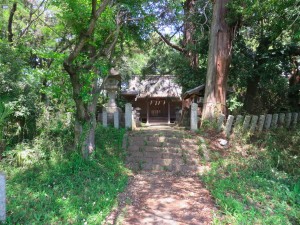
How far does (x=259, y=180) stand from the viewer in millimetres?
5949

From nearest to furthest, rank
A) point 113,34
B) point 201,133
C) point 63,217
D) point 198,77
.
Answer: point 63,217, point 113,34, point 201,133, point 198,77

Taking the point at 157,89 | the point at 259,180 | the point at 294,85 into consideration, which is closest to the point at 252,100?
the point at 294,85

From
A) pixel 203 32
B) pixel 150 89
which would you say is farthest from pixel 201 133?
pixel 150 89

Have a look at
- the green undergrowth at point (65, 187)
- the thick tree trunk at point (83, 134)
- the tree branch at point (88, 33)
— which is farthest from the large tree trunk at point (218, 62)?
the tree branch at point (88, 33)

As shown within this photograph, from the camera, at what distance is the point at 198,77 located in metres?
11.9

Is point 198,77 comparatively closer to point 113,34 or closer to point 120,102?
point 113,34

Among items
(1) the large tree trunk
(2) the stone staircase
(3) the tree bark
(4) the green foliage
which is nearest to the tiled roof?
(4) the green foliage

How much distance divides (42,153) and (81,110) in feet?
6.15

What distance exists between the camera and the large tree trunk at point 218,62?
9.72 metres

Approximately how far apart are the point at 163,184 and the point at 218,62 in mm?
5684

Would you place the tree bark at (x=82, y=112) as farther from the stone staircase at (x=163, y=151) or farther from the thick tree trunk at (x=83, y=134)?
the stone staircase at (x=163, y=151)

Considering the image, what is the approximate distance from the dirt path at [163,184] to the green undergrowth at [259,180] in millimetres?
384

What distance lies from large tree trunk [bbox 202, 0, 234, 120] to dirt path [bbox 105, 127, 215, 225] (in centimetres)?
150

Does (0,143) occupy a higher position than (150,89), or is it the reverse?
(150,89)
